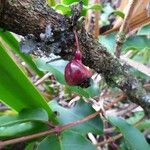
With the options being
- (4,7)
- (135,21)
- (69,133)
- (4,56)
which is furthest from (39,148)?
(135,21)

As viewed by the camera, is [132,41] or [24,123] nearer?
[24,123]

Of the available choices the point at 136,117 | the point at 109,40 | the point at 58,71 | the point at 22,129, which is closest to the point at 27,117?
the point at 22,129

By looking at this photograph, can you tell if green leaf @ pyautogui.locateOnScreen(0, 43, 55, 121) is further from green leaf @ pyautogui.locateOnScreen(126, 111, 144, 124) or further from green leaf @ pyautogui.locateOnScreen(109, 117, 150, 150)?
green leaf @ pyautogui.locateOnScreen(126, 111, 144, 124)

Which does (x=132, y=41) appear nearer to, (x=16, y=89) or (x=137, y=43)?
(x=137, y=43)

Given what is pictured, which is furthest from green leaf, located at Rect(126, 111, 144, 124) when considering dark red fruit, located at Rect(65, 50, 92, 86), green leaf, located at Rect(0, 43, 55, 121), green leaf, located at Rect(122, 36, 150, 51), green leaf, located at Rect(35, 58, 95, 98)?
dark red fruit, located at Rect(65, 50, 92, 86)

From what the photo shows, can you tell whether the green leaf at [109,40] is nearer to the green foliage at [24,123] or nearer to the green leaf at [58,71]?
the green leaf at [58,71]

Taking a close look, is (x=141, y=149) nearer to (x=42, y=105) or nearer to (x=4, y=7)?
(x=42, y=105)
